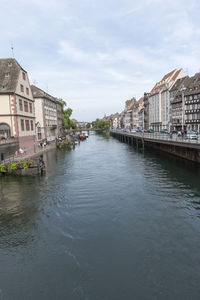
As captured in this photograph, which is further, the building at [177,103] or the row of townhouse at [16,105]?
the building at [177,103]

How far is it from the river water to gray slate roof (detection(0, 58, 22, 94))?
22383 mm

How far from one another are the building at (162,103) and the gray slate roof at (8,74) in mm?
56054

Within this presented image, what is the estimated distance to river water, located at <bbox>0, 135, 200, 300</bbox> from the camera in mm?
7879

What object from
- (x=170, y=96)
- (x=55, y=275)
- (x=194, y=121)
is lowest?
(x=55, y=275)

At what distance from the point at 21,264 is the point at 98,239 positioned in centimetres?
373

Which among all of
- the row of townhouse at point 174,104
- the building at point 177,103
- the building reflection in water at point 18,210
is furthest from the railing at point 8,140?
the building at point 177,103

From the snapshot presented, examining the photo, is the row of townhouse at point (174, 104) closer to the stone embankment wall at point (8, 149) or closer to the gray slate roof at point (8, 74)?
the stone embankment wall at point (8, 149)

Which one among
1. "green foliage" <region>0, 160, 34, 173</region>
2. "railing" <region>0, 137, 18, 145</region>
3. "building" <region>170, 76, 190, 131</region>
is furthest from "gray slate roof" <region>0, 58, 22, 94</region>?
"building" <region>170, 76, 190, 131</region>

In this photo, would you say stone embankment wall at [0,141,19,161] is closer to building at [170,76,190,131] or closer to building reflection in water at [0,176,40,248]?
building reflection in water at [0,176,40,248]

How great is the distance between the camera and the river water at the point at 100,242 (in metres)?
7.88

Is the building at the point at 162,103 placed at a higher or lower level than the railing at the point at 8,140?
higher

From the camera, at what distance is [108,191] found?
1877cm

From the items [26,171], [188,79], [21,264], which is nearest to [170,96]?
[188,79]

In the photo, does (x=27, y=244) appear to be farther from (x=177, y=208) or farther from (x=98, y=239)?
(x=177, y=208)
